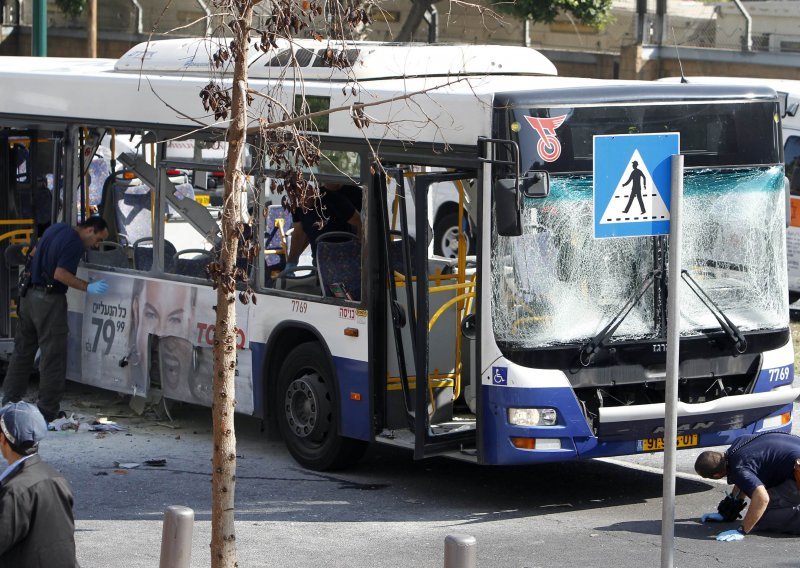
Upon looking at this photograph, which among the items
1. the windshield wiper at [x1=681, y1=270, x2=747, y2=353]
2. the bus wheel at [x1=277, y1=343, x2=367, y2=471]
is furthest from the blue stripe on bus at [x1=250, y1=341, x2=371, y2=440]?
Result: the windshield wiper at [x1=681, y1=270, x2=747, y2=353]

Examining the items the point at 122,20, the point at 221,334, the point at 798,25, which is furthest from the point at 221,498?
the point at 122,20

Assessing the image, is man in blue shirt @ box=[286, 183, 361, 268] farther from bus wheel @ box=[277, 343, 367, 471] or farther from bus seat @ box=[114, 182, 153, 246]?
bus seat @ box=[114, 182, 153, 246]

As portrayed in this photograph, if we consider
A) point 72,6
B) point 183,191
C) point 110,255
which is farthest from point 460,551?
point 72,6

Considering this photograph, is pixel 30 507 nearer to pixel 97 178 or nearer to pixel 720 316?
pixel 720 316

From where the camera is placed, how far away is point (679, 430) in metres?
9.12

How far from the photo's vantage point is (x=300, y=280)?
10203mm

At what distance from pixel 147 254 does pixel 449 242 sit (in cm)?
812

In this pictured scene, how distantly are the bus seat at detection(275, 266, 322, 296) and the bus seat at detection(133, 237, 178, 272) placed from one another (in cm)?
124

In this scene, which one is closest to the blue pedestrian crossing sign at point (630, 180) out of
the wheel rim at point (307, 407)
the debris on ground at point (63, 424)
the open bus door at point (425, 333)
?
the open bus door at point (425, 333)

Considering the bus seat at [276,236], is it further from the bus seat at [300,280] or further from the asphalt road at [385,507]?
the asphalt road at [385,507]

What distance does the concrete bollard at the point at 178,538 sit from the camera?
618cm

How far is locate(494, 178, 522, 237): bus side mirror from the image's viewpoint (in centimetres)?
835

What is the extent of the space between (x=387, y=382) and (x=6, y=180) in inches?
191

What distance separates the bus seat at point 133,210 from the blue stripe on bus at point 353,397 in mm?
2450
